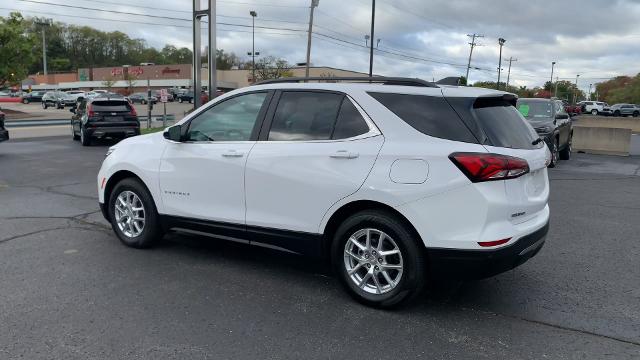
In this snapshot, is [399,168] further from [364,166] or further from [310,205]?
[310,205]

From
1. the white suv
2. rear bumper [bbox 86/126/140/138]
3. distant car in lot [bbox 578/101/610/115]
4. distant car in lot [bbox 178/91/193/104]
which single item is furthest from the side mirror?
distant car in lot [bbox 578/101/610/115]

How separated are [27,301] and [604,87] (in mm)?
155492

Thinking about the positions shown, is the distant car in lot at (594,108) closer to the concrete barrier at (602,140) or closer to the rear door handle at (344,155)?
the concrete barrier at (602,140)

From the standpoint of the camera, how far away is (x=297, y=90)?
182 inches

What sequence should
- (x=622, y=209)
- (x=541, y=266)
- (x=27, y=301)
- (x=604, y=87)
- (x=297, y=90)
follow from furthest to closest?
(x=604, y=87) < (x=622, y=209) < (x=541, y=266) < (x=297, y=90) < (x=27, y=301)

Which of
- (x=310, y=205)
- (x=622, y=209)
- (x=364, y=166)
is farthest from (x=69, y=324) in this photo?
(x=622, y=209)

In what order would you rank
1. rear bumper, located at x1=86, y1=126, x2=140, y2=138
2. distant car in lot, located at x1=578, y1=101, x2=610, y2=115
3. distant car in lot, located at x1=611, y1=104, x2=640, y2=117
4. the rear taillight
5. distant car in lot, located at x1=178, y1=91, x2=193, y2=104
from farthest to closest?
distant car in lot, located at x1=178, y1=91, x2=193, y2=104, distant car in lot, located at x1=578, y1=101, x2=610, y2=115, distant car in lot, located at x1=611, y1=104, x2=640, y2=117, rear bumper, located at x1=86, y1=126, x2=140, y2=138, the rear taillight

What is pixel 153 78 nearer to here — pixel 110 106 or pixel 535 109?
pixel 110 106

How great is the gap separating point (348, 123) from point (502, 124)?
118 cm

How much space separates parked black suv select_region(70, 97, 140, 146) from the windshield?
1238 cm

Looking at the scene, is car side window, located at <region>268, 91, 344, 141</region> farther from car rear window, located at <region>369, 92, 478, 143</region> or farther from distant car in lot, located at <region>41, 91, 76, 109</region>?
distant car in lot, located at <region>41, 91, 76, 109</region>

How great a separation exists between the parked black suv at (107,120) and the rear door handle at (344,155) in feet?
50.7

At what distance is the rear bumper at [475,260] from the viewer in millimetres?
3646

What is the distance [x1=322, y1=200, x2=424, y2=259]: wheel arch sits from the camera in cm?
388
